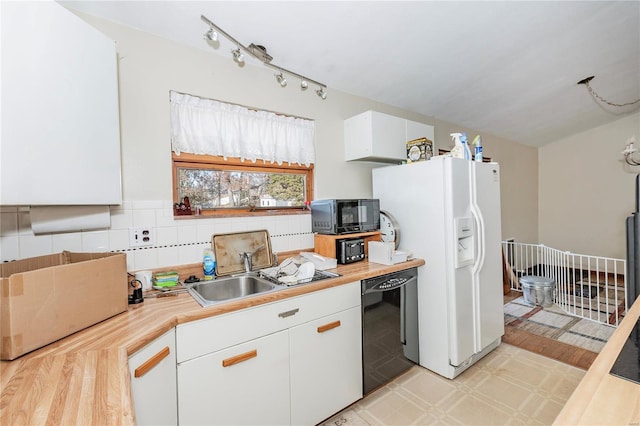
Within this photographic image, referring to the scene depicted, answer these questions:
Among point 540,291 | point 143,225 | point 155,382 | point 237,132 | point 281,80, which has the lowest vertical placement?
point 540,291

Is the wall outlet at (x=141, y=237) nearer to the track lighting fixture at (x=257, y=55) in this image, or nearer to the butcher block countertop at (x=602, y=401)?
the track lighting fixture at (x=257, y=55)

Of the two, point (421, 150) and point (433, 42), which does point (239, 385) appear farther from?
point (433, 42)

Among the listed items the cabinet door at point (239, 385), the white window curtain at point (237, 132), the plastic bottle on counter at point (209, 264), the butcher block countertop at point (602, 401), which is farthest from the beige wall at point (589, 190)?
the plastic bottle on counter at point (209, 264)

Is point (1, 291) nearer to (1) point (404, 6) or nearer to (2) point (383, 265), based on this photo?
(2) point (383, 265)

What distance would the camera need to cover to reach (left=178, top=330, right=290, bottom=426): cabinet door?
4.07 ft

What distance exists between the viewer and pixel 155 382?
3.57ft

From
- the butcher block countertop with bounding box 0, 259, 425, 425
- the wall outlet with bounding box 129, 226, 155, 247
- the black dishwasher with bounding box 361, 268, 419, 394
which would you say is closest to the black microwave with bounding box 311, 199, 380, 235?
the black dishwasher with bounding box 361, 268, 419, 394

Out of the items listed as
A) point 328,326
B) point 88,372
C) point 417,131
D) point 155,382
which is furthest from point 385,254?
point 88,372

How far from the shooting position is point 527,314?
10.8 ft

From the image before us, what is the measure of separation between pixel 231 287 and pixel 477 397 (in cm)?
183

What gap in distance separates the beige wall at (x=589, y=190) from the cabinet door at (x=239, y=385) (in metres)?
6.37

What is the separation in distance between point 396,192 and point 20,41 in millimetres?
2266

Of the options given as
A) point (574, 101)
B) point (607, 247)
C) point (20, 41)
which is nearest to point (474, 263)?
point (20, 41)

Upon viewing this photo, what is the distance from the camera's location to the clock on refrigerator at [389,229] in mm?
2353
